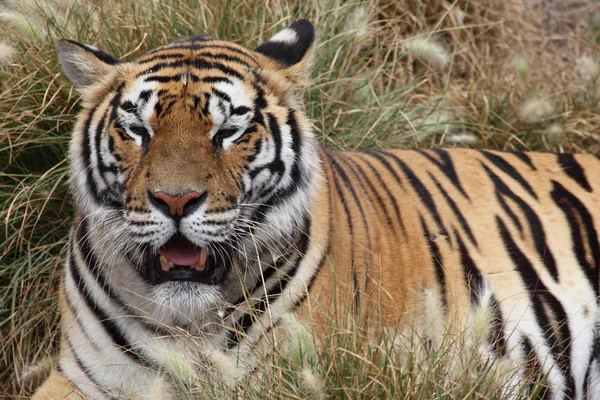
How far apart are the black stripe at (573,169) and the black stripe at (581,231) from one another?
0.09m

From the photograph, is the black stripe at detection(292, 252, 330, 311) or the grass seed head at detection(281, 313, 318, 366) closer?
the grass seed head at detection(281, 313, 318, 366)

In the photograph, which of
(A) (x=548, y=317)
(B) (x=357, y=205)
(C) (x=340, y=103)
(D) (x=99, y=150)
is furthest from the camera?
(C) (x=340, y=103)

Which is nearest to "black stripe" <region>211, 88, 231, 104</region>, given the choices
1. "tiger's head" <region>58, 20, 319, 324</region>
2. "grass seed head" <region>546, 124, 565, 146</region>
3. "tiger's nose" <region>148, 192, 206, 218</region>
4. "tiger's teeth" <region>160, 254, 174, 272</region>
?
"tiger's head" <region>58, 20, 319, 324</region>

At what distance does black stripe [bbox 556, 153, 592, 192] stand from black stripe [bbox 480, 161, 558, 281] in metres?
0.31

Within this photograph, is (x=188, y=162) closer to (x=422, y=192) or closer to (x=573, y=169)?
(x=422, y=192)

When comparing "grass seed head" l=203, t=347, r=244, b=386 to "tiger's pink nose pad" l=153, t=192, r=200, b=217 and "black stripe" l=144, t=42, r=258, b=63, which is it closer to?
"tiger's pink nose pad" l=153, t=192, r=200, b=217

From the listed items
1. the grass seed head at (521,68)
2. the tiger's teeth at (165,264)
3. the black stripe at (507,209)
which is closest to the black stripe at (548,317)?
the black stripe at (507,209)

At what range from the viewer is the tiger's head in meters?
3.05

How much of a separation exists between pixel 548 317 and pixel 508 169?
0.76 metres

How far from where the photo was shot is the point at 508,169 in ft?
14.1

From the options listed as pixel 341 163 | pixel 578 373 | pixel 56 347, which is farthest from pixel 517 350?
pixel 56 347

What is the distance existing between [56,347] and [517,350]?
85.9 inches

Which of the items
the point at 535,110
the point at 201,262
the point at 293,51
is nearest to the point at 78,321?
the point at 201,262

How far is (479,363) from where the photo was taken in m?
3.05
